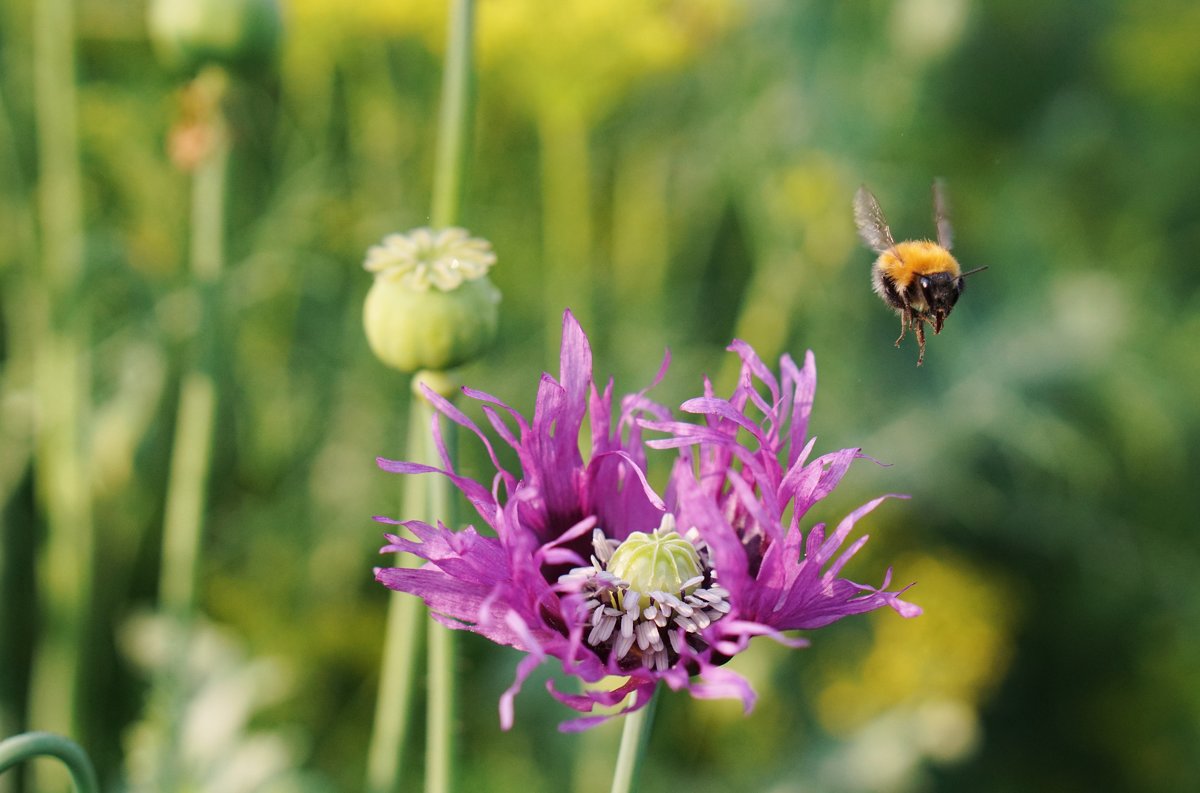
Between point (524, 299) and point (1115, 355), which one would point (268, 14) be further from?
point (1115, 355)

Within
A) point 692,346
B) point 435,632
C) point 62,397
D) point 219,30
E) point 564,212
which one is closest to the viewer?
point 435,632

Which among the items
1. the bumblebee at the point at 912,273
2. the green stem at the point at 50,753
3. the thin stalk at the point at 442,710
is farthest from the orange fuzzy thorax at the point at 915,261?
the green stem at the point at 50,753

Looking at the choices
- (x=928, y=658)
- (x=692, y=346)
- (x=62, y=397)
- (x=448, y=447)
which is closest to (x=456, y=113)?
(x=448, y=447)

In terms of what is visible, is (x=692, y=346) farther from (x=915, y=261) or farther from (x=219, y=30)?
(x=219, y=30)

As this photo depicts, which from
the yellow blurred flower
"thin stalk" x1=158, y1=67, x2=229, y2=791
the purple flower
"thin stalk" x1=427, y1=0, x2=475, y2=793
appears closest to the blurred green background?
the yellow blurred flower

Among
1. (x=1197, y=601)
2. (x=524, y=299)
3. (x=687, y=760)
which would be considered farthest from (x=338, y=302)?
(x=1197, y=601)
